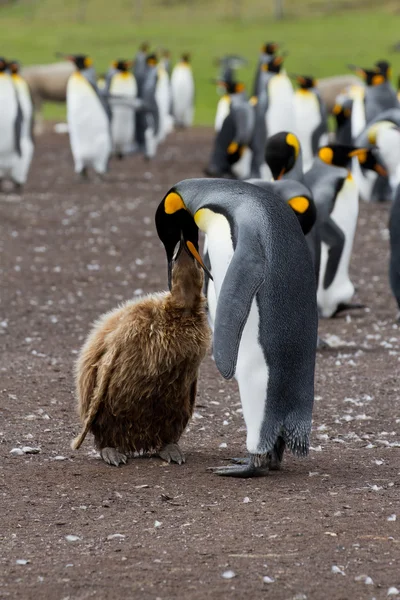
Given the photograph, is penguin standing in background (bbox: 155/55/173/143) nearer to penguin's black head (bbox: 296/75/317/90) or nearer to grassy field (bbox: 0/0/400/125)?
grassy field (bbox: 0/0/400/125)

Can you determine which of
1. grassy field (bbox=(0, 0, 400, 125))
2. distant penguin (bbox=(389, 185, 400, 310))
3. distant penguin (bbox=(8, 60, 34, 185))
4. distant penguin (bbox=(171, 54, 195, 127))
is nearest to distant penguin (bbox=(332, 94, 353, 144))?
distant penguin (bbox=(8, 60, 34, 185))

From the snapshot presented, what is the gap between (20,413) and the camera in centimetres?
519

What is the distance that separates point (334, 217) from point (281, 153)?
Result: 1.34 m

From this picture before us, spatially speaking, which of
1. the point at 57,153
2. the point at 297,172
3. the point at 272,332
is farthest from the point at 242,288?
the point at 57,153

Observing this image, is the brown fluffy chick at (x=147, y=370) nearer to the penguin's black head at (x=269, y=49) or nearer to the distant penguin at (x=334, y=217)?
the distant penguin at (x=334, y=217)

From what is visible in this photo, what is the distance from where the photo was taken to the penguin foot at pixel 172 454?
→ 4.36 metres

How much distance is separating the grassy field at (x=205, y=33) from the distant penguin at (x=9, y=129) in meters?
14.6

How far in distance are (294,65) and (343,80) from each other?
28.3ft

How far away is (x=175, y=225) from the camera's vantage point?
4211mm

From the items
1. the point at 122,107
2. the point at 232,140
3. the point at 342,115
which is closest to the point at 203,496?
the point at 232,140

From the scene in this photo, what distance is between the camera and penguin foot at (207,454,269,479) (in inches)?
Answer: 163

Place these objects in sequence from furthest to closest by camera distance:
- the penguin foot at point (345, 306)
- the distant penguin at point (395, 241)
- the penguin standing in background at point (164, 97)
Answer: the penguin standing in background at point (164, 97), the penguin foot at point (345, 306), the distant penguin at point (395, 241)

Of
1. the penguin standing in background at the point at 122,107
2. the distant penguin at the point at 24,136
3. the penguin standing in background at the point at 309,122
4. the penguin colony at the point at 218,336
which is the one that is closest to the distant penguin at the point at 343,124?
the penguin standing in background at the point at 309,122

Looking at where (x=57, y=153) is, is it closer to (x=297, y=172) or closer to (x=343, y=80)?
(x=343, y=80)
